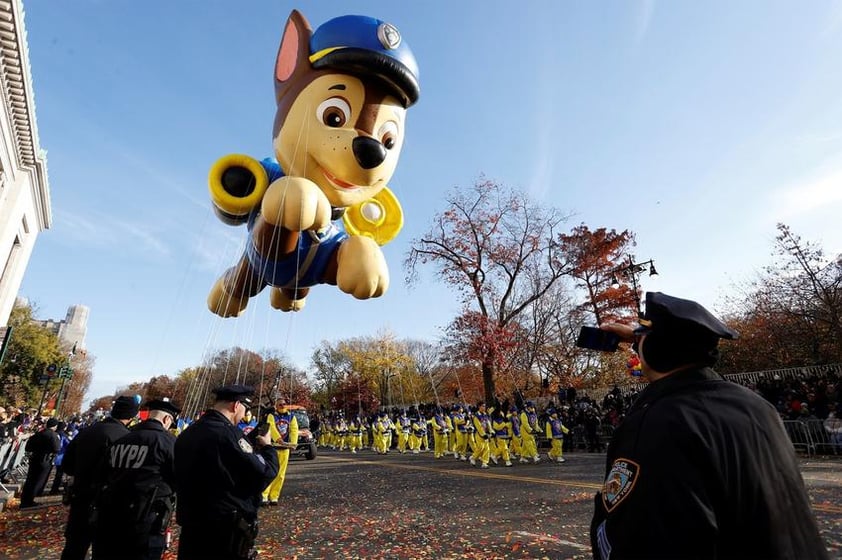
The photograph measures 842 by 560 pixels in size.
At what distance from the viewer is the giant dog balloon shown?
5.26m

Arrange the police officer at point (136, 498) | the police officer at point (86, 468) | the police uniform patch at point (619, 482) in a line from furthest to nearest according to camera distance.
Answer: the police officer at point (86, 468), the police officer at point (136, 498), the police uniform patch at point (619, 482)

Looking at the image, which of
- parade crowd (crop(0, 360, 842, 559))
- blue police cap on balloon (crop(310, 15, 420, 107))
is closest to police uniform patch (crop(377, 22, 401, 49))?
blue police cap on balloon (crop(310, 15, 420, 107))

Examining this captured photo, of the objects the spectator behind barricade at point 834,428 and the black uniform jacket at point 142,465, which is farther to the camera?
the spectator behind barricade at point 834,428

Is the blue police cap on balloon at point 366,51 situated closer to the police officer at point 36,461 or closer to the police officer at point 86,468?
the police officer at point 86,468

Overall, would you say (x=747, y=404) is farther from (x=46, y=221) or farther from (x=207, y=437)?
(x=46, y=221)

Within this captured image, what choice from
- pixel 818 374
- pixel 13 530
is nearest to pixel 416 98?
pixel 13 530

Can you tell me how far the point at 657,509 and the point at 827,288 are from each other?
→ 26.4 m

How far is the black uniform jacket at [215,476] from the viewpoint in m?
3.11

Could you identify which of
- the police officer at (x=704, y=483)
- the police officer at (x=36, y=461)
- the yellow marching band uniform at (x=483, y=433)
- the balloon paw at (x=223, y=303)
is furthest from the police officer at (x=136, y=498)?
the yellow marching band uniform at (x=483, y=433)

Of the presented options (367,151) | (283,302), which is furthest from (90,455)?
(367,151)

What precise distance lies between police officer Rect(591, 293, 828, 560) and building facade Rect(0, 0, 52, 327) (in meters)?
18.7

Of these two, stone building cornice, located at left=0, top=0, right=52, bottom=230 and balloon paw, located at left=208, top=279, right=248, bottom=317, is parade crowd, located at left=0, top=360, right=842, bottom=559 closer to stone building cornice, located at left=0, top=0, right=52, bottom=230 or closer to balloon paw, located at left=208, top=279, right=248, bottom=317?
balloon paw, located at left=208, top=279, right=248, bottom=317

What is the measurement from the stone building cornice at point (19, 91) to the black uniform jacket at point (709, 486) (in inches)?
738

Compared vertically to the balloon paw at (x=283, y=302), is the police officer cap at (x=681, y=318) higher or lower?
lower
